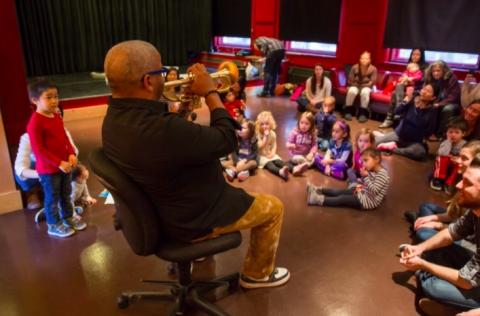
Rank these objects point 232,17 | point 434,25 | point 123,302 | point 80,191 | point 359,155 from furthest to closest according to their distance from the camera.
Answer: point 232,17 < point 434,25 < point 359,155 < point 80,191 < point 123,302

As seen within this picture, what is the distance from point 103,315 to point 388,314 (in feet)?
4.69

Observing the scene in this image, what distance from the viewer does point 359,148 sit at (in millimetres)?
3541

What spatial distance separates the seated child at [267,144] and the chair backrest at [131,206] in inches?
89.6

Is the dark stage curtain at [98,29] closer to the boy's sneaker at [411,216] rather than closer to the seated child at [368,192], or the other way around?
the seated child at [368,192]

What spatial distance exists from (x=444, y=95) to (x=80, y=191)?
14.9 ft

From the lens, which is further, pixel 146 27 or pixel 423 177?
pixel 146 27

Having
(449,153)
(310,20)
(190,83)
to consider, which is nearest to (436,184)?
(449,153)

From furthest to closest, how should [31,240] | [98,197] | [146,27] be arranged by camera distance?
[146,27] < [98,197] < [31,240]

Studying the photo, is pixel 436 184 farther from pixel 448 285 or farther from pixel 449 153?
pixel 448 285

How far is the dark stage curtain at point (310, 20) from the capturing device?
7.31 meters

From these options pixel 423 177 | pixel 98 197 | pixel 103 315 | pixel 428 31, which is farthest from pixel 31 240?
pixel 428 31

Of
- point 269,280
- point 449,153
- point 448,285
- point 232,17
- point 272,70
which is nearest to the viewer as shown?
point 448,285

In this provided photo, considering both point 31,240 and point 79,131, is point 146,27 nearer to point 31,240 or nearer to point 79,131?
point 79,131

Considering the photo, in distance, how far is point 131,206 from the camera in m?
1.42
